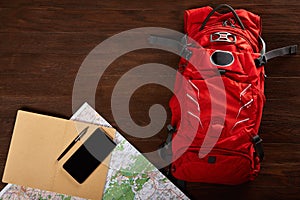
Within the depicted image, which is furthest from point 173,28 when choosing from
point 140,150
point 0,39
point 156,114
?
point 0,39

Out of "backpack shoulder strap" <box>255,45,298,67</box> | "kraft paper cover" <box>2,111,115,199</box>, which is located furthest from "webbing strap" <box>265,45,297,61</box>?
"kraft paper cover" <box>2,111,115,199</box>

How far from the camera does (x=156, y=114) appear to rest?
135 cm

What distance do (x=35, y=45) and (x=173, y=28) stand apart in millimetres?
480

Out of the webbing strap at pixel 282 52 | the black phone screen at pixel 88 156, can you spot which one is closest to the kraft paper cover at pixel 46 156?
the black phone screen at pixel 88 156

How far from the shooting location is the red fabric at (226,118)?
3.85 feet

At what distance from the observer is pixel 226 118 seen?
3.84 feet

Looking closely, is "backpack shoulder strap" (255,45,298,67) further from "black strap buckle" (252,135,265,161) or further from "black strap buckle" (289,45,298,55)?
"black strap buckle" (252,135,265,161)

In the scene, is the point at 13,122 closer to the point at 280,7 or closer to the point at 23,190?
the point at 23,190

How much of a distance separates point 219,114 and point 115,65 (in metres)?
0.42

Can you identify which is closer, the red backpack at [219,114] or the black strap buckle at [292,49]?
the red backpack at [219,114]

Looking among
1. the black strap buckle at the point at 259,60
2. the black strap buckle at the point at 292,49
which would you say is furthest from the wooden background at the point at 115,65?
the black strap buckle at the point at 259,60

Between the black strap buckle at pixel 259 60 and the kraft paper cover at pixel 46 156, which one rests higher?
the black strap buckle at pixel 259 60

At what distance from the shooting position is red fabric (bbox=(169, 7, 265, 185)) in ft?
3.85

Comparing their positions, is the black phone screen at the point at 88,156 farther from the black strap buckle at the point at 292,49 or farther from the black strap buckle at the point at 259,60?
the black strap buckle at the point at 292,49
